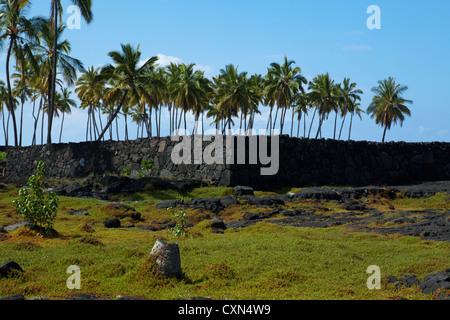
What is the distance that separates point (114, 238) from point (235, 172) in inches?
579

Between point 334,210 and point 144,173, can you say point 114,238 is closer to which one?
point 334,210

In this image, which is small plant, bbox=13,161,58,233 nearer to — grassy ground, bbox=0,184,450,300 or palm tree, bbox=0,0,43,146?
grassy ground, bbox=0,184,450,300

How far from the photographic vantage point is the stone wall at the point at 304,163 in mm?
27812

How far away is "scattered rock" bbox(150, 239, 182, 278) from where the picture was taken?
8.03 metres

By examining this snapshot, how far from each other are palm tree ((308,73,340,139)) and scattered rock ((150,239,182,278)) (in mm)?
52027

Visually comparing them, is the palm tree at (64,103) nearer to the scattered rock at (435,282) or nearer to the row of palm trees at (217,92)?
the row of palm trees at (217,92)

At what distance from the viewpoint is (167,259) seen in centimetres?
807

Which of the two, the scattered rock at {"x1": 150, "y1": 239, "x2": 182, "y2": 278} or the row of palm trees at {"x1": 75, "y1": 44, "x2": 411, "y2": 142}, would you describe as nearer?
the scattered rock at {"x1": 150, "y1": 239, "x2": 182, "y2": 278}
